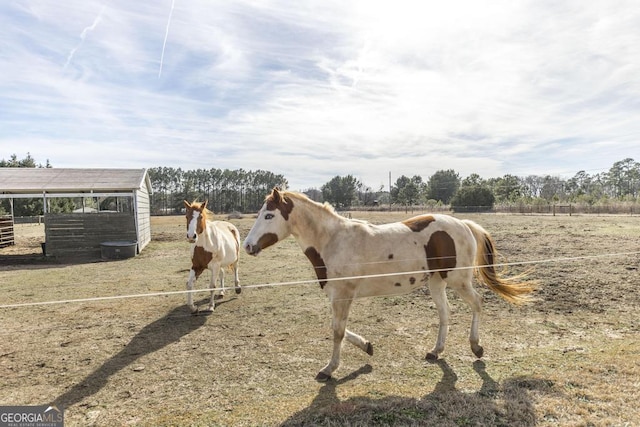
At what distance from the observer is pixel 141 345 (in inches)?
202

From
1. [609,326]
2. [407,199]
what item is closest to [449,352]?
[609,326]

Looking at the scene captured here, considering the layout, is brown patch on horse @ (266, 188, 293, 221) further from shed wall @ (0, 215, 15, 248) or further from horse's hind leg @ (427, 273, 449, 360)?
shed wall @ (0, 215, 15, 248)

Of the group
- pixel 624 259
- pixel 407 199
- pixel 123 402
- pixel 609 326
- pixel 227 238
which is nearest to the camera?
pixel 123 402

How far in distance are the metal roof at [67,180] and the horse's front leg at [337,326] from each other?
14795 millimetres

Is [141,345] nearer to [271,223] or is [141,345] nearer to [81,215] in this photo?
[271,223]

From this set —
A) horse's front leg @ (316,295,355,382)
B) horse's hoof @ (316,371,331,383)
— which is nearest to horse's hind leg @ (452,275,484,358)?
horse's front leg @ (316,295,355,382)

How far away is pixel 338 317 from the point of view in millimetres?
4004

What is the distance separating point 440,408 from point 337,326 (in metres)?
1.34

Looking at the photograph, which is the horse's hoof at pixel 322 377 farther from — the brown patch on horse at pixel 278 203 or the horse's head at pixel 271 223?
the brown patch on horse at pixel 278 203

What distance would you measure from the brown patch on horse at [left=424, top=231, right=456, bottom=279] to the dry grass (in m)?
1.20

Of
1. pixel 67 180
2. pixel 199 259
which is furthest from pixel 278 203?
pixel 67 180

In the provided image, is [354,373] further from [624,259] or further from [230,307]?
[624,259]

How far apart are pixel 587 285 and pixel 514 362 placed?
470 cm

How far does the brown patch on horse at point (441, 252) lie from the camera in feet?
14.2
